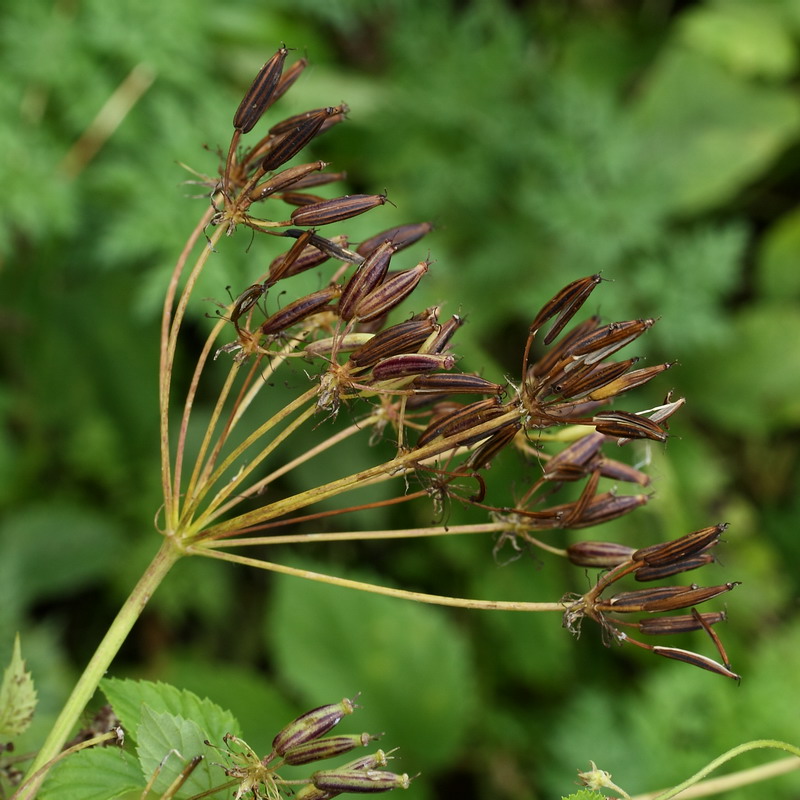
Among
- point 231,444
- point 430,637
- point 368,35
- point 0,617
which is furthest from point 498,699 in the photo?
point 368,35

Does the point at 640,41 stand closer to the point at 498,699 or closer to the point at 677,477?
the point at 677,477

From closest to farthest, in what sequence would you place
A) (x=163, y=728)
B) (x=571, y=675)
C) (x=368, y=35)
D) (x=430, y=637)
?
(x=163, y=728), (x=430, y=637), (x=571, y=675), (x=368, y=35)

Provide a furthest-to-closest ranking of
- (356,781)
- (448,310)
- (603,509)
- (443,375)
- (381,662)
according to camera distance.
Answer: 1. (448,310)
2. (381,662)
3. (603,509)
4. (443,375)
5. (356,781)

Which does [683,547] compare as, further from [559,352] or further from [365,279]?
[365,279]

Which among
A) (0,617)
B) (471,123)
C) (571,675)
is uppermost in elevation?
(471,123)

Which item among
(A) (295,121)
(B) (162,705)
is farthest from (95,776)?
(A) (295,121)
